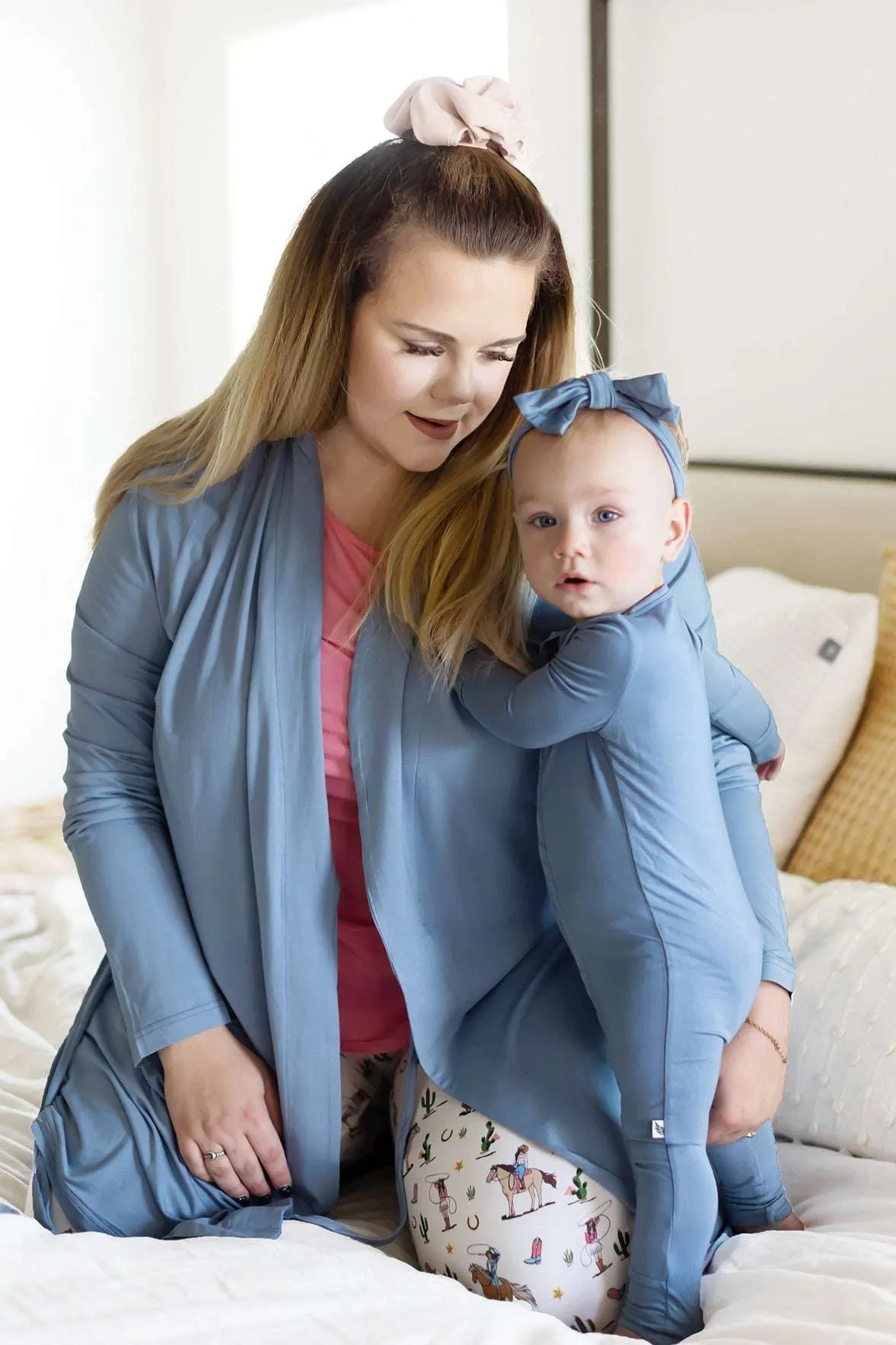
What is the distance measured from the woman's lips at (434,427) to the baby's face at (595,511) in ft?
0.45

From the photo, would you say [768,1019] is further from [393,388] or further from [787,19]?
[787,19]

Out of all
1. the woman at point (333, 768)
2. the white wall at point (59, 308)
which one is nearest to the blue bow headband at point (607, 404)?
the woman at point (333, 768)

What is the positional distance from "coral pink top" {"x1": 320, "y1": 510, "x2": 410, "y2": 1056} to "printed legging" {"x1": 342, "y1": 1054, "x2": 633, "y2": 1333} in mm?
168

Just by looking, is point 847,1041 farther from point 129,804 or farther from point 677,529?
point 129,804

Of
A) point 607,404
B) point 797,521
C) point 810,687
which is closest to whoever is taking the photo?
point 607,404

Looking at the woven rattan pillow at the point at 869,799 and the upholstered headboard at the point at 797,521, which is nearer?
the woven rattan pillow at the point at 869,799

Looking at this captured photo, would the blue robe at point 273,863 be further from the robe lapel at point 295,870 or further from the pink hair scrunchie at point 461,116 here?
the pink hair scrunchie at point 461,116

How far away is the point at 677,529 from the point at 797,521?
47.5 inches

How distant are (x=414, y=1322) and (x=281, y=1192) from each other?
346 millimetres

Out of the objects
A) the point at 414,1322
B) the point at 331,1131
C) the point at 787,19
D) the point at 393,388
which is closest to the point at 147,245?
the point at 787,19

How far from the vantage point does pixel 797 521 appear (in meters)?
2.43

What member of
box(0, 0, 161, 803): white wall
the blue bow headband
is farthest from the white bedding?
box(0, 0, 161, 803): white wall

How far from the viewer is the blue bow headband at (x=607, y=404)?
1.22 meters

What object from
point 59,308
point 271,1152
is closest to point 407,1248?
point 271,1152
